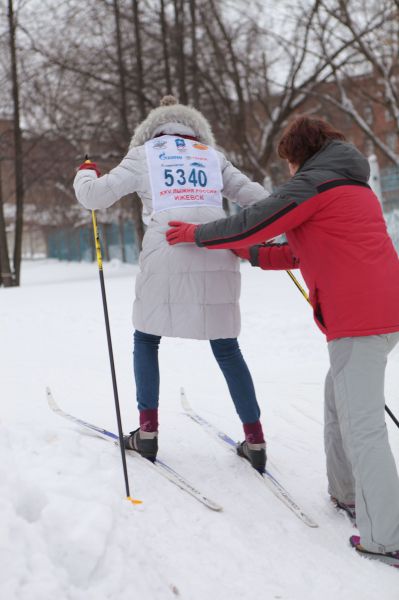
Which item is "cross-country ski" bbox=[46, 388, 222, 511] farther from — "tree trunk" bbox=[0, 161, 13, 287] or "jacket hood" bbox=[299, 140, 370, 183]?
"tree trunk" bbox=[0, 161, 13, 287]

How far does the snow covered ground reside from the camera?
2.12 meters

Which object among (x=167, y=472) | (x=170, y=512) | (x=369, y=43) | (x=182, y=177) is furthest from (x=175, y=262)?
(x=369, y=43)

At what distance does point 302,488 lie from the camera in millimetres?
3094

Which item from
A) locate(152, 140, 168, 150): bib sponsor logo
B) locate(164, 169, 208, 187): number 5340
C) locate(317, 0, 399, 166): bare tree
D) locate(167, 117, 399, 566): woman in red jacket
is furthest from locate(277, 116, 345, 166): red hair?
locate(317, 0, 399, 166): bare tree

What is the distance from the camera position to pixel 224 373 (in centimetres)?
311

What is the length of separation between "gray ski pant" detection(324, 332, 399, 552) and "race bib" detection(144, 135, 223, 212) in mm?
1135

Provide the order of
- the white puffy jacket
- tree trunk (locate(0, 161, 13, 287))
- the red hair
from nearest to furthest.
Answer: the red hair → the white puffy jacket → tree trunk (locate(0, 161, 13, 287))

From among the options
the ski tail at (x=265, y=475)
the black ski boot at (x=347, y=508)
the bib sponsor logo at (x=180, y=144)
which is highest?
the bib sponsor logo at (x=180, y=144)

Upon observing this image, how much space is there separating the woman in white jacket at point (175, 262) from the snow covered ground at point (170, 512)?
35 centimetres

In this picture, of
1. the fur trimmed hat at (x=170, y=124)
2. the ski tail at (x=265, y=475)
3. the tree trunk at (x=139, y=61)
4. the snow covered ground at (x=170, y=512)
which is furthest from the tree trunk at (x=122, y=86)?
the fur trimmed hat at (x=170, y=124)

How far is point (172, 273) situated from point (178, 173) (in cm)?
54

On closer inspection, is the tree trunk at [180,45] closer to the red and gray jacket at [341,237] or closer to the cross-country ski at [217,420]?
the cross-country ski at [217,420]

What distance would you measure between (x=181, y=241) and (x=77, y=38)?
14511 millimetres

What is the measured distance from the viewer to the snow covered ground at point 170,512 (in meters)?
2.12
